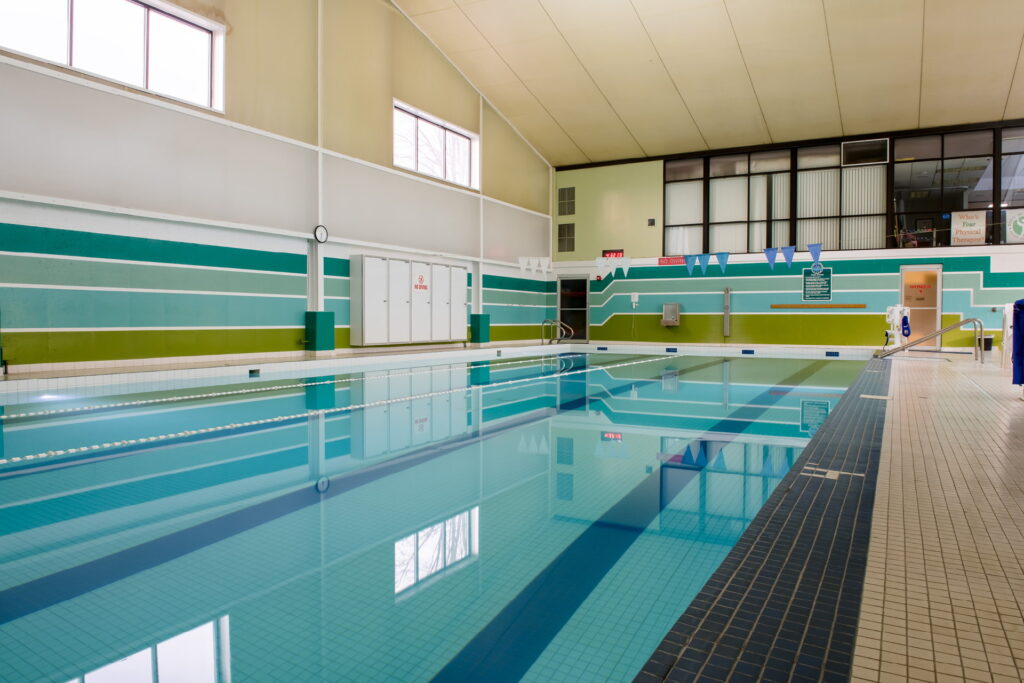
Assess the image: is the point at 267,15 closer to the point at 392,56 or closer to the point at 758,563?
the point at 392,56

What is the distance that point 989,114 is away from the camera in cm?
1388

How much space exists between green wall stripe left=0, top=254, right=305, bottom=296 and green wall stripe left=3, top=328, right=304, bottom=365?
2.11 feet

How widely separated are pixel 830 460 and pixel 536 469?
1.83m

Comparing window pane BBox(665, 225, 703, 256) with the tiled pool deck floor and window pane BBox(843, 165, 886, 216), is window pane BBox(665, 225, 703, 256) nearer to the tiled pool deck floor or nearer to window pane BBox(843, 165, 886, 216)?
window pane BBox(843, 165, 886, 216)

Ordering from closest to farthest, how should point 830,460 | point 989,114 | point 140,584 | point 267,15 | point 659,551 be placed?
point 140,584, point 659,551, point 830,460, point 267,15, point 989,114

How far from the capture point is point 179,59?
9.30 meters

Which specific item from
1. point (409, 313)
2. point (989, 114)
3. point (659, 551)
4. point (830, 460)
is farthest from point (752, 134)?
point (659, 551)

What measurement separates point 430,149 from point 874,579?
43.8 feet

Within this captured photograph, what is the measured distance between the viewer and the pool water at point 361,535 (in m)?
2.04

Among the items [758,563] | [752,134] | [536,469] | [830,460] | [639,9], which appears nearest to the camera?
[758,563]

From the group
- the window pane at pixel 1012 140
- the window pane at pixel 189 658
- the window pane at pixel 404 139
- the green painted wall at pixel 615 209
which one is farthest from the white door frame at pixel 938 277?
the window pane at pixel 189 658

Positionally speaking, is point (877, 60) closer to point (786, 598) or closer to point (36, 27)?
point (786, 598)

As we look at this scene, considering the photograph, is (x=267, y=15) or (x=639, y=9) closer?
(x=267, y=15)

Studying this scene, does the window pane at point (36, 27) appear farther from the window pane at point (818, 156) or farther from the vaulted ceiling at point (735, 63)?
the window pane at point (818, 156)
